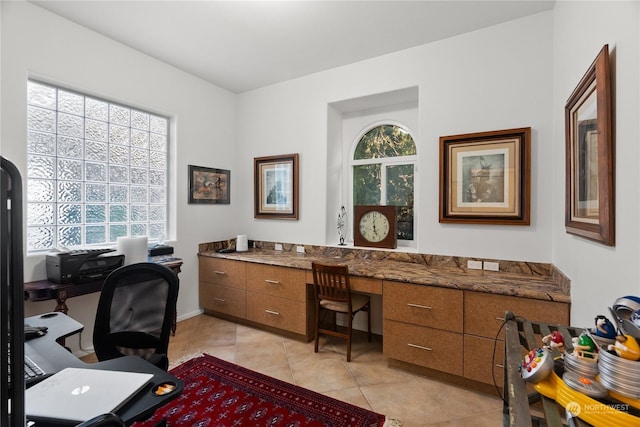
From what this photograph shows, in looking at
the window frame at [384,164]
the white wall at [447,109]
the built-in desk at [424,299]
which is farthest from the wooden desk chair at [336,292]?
the window frame at [384,164]

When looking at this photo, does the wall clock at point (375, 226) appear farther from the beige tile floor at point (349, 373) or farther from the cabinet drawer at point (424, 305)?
the beige tile floor at point (349, 373)

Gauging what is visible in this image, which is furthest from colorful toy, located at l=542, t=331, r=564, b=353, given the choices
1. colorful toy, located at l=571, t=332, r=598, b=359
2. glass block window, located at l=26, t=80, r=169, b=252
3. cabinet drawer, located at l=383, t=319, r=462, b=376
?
glass block window, located at l=26, t=80, r=169, b=252

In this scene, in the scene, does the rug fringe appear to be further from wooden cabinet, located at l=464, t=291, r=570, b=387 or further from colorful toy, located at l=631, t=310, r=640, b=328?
colorful toy, located at l=631, t=310, r=640, b=328

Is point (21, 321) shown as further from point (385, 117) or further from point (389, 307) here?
point (385, 117)

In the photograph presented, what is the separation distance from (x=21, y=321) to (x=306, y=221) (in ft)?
10.2

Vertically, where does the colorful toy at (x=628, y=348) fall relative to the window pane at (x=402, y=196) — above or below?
below

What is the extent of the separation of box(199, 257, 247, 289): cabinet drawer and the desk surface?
1719mm

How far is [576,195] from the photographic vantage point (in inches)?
68.5

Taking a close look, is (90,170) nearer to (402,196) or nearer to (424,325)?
(402,196)

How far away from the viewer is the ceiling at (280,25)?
2.35 metres

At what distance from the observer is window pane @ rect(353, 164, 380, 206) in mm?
3506

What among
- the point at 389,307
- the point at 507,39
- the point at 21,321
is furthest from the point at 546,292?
the point at 21,321

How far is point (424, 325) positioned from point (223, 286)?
231 cm

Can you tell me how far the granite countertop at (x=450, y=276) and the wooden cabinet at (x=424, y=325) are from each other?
0.28 feet
